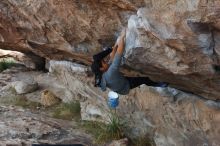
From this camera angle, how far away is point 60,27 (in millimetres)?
8578

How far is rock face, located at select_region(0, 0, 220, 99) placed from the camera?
5.51 m

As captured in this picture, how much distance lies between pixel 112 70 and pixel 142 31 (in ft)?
3.23

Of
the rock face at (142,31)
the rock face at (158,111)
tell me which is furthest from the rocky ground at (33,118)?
the rock face at (142,31)

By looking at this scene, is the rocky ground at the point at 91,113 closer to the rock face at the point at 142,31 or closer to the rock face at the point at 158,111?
the rock face at the point at 158,111

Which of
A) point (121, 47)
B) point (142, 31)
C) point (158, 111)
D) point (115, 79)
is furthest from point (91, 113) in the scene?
point (142, 31)

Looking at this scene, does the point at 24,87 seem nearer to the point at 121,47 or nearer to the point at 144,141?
the point at 144,141

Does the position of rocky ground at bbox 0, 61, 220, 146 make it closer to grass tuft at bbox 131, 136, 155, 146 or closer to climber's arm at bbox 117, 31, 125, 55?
grass tuft at bbox 131, 136, 155, 146

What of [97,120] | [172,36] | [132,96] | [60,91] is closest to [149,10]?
[172,36]

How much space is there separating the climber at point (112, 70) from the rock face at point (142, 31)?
173 millimetres

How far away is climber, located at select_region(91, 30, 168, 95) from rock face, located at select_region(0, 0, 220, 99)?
173mm

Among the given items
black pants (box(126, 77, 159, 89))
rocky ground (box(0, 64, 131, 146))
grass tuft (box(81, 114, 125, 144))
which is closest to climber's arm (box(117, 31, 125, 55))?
black pants (box(126, 77, 159, 89))

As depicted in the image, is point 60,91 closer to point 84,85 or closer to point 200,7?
point 84,85

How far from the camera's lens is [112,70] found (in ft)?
22.0

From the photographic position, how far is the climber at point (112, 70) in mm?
6539
